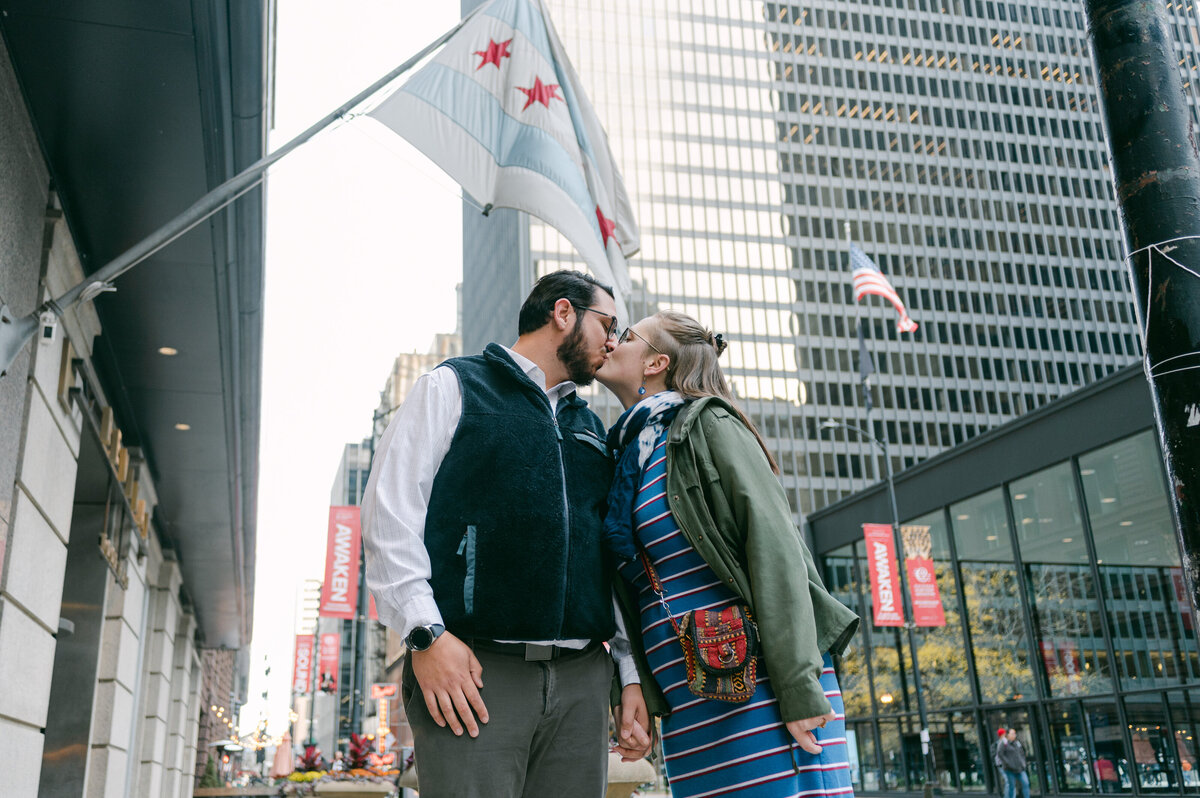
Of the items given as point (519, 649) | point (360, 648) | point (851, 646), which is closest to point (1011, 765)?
point (851, 646)

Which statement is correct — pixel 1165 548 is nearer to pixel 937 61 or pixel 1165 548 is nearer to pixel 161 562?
pixel 161 562

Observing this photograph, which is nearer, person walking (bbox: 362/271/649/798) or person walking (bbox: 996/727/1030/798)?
person walking (bbox: 362/271/649/798)

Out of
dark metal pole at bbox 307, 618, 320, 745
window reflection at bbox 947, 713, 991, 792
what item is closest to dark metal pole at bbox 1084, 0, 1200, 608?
dark metal pole at bbox 307, 618, 320, 745

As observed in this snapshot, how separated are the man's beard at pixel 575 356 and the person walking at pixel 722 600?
22cm

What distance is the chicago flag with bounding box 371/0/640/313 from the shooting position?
6031 millimetres

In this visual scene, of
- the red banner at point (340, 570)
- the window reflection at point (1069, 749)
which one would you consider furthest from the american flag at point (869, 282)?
the red banner at point (340, 570)

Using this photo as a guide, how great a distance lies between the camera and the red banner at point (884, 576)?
26469mm

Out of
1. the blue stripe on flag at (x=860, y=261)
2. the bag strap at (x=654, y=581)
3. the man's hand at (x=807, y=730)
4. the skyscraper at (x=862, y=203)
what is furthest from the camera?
the skyscraper at (x=862, y=203)

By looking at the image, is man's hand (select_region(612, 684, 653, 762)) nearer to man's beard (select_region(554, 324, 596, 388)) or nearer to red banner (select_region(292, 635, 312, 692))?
man's beard (select_region(554, 324, 596, 388))

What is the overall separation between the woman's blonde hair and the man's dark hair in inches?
A: 11.8

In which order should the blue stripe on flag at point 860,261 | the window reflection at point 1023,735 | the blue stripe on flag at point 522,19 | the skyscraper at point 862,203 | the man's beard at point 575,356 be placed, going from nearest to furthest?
1. the man's beard at point 575,356
2. the blue stripe on flag at point 522,19
3. the window reflection at point 1023,735
4. the blue stripe on flag at point 860,261
5. the skyscraper at point 862,203

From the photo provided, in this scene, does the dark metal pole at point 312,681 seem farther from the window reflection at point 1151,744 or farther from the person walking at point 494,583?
the window reflection at point 1151,744

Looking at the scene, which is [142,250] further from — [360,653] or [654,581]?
[360,653]

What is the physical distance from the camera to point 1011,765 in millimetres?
20672
